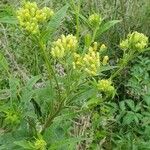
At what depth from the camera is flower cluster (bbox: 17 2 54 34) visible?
4.27ft

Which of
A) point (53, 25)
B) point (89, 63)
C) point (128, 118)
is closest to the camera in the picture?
point (89, 63)

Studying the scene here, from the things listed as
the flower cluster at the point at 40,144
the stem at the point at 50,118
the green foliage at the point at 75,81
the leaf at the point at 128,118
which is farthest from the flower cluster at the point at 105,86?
the leaf at the point at 128,118

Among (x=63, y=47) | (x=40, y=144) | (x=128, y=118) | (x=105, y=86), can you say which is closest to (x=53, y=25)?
(x=63, y=47)

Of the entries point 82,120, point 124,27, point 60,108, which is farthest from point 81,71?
point 124,27

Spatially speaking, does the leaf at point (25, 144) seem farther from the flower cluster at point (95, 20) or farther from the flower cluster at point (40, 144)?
the flower cluster at point (95, 20)

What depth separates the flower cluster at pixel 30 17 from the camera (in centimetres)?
130

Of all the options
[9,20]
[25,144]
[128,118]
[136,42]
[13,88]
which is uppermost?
[9,20]

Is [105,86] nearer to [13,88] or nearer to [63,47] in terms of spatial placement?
[63,47]

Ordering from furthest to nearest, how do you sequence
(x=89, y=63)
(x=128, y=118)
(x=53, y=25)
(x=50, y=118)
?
1. (x=128, y=118)
2. (x=50, y=118)
3. (x=53, y=25)
4. (x=89, y=63)

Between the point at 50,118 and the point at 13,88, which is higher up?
the point at 13,88

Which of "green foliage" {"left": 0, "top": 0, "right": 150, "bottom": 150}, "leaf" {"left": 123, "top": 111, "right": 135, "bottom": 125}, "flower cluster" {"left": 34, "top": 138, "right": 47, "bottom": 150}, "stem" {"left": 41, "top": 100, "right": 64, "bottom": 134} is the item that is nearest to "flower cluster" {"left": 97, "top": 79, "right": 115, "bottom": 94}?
"green foliage" {"left": 0, "top": 0, "right": 150, "bottom": 150}

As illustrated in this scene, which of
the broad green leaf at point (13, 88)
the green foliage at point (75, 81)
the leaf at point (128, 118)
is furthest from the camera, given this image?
the leaf at point (128, 118)

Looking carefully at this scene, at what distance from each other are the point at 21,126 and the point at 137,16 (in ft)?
5.73

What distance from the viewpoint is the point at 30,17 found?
134 cm
